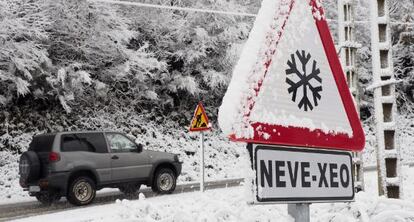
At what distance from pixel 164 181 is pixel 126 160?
1580 millimetres

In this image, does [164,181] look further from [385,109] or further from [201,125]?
[385,109]

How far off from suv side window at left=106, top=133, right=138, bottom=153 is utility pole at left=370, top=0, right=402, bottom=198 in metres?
8.62

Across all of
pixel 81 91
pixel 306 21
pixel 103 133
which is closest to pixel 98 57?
pixel 81 91

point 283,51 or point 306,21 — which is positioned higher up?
point 306,21

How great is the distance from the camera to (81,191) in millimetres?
13453

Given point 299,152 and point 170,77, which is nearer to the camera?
point 299,152

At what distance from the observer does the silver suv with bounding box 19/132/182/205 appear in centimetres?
1297

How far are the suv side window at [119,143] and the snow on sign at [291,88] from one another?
12.3 meters

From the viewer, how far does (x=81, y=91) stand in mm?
19875

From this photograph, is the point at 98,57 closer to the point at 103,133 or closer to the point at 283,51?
the point at 103,133

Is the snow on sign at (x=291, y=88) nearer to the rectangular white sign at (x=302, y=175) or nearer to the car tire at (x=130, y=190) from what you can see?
the rectangular white sign at (x=302, y=175)

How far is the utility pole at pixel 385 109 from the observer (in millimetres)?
7109

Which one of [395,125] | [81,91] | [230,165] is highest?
[81,91]

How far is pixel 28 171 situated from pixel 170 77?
11345 mm
